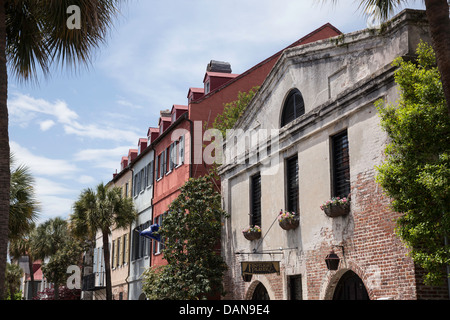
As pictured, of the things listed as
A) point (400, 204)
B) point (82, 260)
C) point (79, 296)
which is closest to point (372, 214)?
point (400, 204)

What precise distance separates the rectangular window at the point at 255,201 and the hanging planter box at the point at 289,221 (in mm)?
2619

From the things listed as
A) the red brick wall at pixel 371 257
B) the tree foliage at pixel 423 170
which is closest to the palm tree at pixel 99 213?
the red brick wall at pixel 371 257

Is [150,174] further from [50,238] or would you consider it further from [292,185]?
[50,238]

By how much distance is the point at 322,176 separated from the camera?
14766 millimetres

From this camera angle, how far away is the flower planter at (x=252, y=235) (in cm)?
1825

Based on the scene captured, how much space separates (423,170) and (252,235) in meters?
9.43

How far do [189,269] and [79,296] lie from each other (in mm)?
31350

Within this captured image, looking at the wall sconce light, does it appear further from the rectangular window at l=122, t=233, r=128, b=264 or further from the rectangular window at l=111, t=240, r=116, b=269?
the rectangular window at l=111, t=240, r=116, b=269

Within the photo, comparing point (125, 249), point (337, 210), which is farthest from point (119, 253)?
point (337, 210)

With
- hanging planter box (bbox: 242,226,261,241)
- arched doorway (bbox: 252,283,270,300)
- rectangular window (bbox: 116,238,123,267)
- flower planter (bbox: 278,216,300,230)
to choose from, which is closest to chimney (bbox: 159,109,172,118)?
rectangular window (bbox: 116,238,123,267)

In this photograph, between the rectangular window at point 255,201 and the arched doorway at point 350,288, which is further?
the rectangular window at point 255,201

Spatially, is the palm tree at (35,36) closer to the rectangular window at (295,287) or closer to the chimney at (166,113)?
the rectangular window at (295,287)

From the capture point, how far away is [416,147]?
32.3 feet
